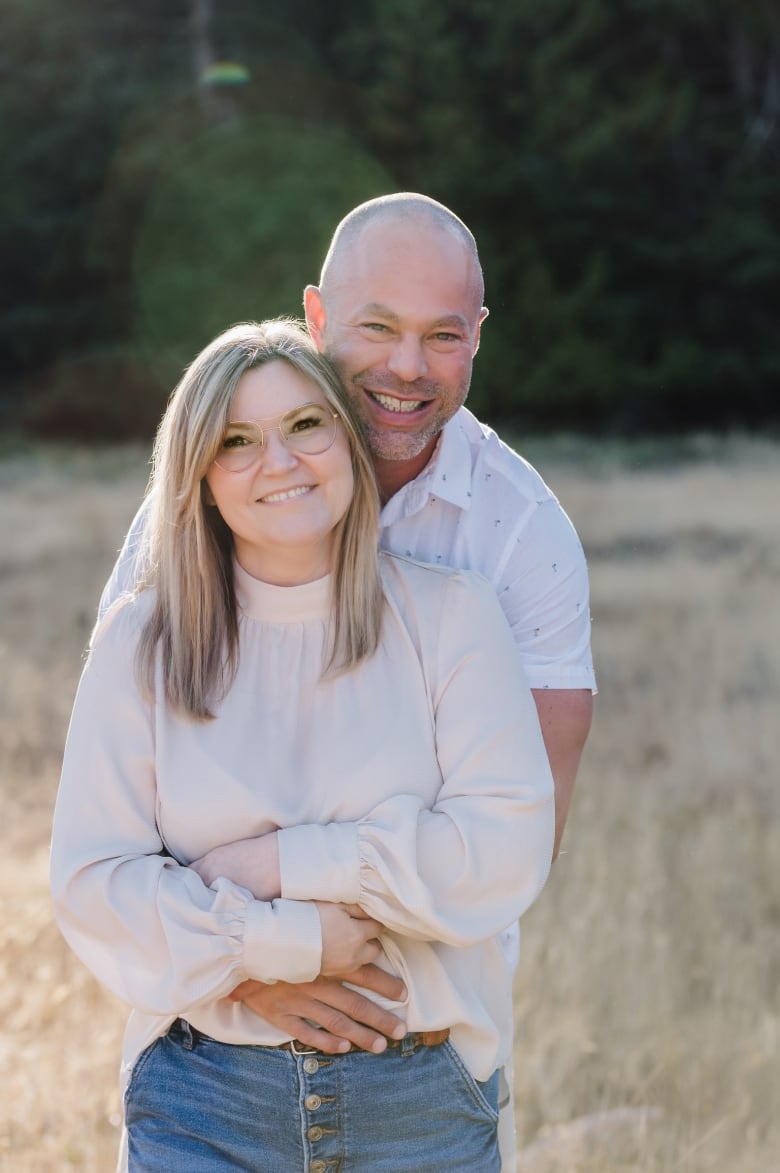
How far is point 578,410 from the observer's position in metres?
28.4

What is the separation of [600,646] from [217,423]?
22.1 feet

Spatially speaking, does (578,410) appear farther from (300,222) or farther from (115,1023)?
(115,1023)

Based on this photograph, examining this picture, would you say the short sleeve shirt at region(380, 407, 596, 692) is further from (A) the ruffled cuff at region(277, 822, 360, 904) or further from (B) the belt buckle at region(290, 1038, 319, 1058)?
(B) the belt buckle at region(290, 1038, 319, 1058)

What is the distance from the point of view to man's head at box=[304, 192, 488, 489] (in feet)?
9.01

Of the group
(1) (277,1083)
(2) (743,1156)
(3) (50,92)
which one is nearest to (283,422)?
(1) (277,1083)

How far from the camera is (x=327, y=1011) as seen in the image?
223cm

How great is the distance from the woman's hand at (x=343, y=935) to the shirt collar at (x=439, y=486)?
838mm

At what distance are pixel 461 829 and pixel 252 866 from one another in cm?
33

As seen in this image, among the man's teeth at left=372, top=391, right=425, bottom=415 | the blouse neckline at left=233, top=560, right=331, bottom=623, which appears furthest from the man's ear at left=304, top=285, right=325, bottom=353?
the blouse neckline at left=233, top=560, right=331, bottom=623

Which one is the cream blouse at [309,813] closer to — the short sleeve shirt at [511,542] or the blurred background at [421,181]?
the short sleeve shirt at [511,542]

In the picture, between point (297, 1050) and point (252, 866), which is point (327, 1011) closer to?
point (297, 1050)

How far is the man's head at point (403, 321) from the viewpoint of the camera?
108 inches

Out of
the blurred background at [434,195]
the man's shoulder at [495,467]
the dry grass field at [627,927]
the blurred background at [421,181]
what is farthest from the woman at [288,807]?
the blurred background at [421,181]

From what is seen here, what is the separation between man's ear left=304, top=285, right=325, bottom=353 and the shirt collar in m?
0.35
